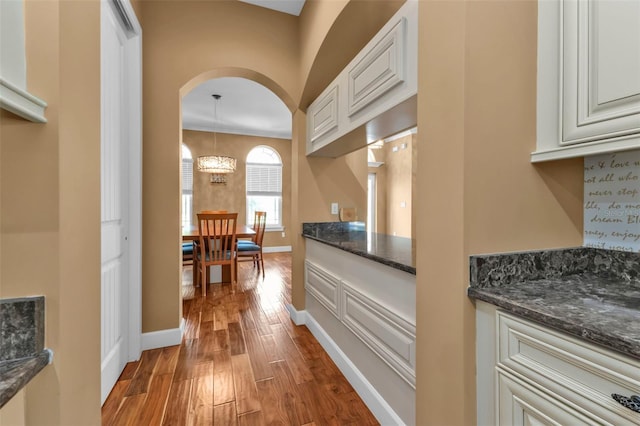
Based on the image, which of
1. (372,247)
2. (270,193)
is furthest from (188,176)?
(372,247)

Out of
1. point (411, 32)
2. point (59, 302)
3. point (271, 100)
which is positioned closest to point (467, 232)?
point (411, 32)

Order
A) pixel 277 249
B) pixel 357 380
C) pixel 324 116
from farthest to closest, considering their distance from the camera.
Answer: pixel 277 249 < pixel 324 116 < pixel 357 380

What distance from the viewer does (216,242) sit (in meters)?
3.77

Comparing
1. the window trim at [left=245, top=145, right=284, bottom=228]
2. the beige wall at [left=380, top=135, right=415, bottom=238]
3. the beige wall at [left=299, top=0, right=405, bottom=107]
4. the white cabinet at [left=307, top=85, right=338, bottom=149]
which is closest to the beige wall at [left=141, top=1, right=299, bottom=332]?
the beige wall at [left=299, top=0, right=405, bottom=107]

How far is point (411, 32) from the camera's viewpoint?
1.27 meters

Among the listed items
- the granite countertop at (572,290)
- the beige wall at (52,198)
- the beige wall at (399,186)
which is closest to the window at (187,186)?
the beige wall at (399,186)

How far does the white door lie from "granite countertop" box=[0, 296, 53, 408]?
1057 mm

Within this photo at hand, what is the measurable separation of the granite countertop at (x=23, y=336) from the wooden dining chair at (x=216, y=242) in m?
2.92

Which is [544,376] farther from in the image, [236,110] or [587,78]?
[236,110]

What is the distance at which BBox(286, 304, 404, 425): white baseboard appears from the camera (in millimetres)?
1434

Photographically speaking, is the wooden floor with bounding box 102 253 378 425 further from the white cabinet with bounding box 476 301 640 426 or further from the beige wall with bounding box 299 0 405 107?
the beige wall with bounding box 299 0 405 107

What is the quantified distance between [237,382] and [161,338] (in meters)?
0.89

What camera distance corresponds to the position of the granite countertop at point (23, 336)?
0.66m

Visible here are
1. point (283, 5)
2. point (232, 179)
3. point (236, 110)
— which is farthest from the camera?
point (232, 179)
